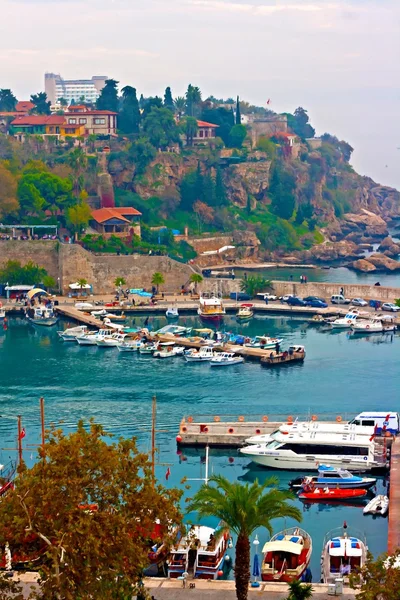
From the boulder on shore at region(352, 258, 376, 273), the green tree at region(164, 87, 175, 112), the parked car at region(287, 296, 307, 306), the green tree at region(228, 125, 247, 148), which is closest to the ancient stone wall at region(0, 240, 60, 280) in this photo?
the parked car at region(287, 296, 307, 306)

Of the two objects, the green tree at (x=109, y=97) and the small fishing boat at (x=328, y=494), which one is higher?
the green tree at (x=109, y=97)

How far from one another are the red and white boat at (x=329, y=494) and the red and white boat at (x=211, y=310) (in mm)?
32118

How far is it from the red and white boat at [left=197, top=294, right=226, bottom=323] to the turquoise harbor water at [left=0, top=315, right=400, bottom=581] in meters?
3.78

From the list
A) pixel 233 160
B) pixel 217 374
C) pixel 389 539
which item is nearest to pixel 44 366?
pixel 217 374

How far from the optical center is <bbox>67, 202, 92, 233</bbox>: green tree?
277 feet

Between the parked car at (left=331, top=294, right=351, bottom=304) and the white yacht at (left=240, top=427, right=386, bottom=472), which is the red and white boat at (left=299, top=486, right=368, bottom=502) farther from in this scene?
the parked car at (left=331, top=294, right=351, bottom=304)

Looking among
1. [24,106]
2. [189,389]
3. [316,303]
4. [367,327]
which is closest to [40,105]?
[24,106]

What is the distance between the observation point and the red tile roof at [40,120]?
338 ft

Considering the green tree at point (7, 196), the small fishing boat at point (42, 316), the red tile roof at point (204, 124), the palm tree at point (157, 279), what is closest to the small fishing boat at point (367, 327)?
the palm tree at point (157, 279)

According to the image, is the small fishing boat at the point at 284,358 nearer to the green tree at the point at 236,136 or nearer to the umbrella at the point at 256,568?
the umbrella at the point at 256,568

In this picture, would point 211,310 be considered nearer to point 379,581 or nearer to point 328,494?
point 328,494

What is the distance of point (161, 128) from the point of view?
101812 mm

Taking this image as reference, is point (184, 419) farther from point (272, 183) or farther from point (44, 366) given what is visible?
point (272, 183)

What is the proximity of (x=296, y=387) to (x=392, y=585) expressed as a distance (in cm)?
3037
